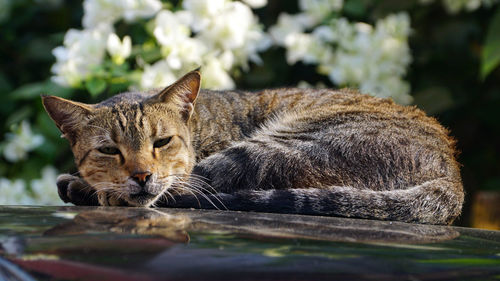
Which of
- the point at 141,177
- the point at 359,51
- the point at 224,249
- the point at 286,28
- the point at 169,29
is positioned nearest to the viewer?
the point at 224,249

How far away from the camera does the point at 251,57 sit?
11.2ft

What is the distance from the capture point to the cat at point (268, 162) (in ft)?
6.55

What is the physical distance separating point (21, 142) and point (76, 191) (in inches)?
47.7

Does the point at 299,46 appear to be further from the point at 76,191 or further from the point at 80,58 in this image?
the point at 76,191

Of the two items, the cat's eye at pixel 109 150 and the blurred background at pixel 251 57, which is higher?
the blurred background at pixel 251 57

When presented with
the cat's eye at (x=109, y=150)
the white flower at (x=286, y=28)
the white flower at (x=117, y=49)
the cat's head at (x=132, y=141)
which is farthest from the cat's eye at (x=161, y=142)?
the white flower at (x=286, y=28)

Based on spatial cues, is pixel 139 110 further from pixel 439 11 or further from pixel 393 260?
pixel 439 11

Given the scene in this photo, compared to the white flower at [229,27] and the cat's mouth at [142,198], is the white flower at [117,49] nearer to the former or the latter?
the white flower at [229,27]

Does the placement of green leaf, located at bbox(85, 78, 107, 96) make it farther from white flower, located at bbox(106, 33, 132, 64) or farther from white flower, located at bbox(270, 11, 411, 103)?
white flower, located at bbox(270, 11, 411, 103)

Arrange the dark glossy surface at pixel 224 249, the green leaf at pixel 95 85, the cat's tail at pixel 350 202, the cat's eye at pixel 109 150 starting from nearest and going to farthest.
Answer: the dark glossy surface at pixel 224 249 < the cat's tail at pixel 350 202 < the cat's eye at pixel 109 150 < the green leaf at pixel 95 85

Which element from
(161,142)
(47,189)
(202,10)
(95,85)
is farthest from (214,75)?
(47,189)

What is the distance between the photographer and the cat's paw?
2268 mm

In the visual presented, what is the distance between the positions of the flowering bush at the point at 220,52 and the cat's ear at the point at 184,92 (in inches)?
17.5

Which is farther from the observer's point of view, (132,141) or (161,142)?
(161,142)
